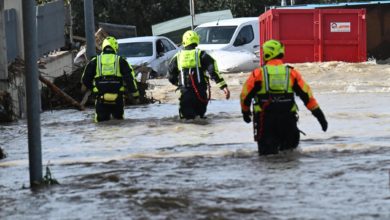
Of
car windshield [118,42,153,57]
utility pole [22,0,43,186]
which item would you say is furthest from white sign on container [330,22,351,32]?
utility pole [22,0,43,186]

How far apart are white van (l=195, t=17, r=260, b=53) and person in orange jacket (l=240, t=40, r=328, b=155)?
19262 millimetres

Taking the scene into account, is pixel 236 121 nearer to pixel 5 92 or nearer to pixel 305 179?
pixel 5 92

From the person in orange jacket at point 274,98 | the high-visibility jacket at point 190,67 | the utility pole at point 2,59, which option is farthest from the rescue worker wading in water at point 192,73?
the person in orange jacket at point 274,98

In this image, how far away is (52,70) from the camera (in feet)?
70.3

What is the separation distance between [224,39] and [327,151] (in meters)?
19.4

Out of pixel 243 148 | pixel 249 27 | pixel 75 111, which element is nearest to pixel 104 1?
pixel 249 27

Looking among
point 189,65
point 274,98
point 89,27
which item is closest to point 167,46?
point 89,27

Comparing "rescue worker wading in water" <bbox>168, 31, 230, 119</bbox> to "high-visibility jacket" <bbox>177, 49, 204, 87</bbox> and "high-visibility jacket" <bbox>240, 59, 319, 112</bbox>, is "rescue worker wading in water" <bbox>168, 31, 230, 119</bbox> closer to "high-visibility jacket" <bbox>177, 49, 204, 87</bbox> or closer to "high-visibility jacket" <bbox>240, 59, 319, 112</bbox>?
"high-visibility jacket" <bbox>177, 49, 204, 87</bbox>

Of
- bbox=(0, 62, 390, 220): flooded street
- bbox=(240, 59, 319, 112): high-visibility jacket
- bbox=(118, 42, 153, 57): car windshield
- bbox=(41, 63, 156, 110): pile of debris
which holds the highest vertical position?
bbox=(118, 42, 153, 57): car windshield

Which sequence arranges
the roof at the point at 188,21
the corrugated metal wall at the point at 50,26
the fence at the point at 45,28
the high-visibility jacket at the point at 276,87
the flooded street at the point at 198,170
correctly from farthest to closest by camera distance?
the roof at the point at 188,21 → the corrugated metal wall at the point at 50,26 → the fence at the point at 45,28 → the high-visibility jacket at the point at 276,87 → the flooded street at the point at 198,170

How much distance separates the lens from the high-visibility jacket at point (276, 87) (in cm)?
1038

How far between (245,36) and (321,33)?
321 centimetres

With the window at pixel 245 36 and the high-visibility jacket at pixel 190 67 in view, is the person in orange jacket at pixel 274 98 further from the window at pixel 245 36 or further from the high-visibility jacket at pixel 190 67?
the window at pixel 245 36

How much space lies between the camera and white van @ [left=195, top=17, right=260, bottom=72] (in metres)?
28.5
